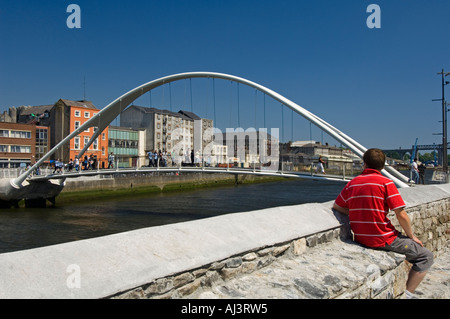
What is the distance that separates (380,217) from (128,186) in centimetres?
3336

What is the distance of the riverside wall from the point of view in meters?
1.99

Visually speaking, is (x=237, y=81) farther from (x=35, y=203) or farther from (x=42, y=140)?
(x=42, y=140)

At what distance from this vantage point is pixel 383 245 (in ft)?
11.8

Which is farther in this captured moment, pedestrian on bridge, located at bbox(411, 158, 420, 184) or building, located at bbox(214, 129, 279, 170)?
building, located at bbox(214, 129, 279, 170)

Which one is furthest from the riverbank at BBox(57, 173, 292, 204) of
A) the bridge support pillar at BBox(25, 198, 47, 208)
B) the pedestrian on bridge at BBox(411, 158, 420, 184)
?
the pedestrian on bridge at BBox(411, 158, 420, 184)

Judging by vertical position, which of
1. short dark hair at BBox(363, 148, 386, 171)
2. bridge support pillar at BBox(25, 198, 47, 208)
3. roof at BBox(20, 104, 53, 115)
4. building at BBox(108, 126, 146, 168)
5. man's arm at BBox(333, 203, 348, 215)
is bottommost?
bridge support pillar at BBox(25, 198, 47, 208)

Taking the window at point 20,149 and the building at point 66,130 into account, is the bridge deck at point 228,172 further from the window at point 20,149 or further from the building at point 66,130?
the building at point 66,130

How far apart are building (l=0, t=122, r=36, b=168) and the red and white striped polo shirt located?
5015 centimetres

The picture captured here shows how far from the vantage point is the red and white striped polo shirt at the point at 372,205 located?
3428 mm

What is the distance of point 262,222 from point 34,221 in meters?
21.1

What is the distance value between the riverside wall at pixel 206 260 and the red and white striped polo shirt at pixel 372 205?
0.15 metres

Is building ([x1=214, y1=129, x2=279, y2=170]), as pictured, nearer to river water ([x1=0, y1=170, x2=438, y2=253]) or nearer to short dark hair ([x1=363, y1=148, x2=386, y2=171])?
river water ([x1=0, y1=170, x2=438, y2=253])

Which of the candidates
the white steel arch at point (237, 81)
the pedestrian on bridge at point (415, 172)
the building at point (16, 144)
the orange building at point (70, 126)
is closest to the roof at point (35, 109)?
the orange building at point (70, 126)

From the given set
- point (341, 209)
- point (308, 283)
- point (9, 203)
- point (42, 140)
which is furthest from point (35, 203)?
point (308, 283)
